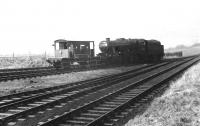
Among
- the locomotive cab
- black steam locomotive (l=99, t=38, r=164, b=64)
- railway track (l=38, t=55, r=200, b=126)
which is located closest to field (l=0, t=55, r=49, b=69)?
the locomotive cab

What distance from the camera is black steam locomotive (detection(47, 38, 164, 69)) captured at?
27966mm

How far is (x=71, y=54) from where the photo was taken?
93.6 ft

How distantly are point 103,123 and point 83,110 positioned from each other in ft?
4.62

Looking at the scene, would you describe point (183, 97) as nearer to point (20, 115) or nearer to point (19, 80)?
point (20, 115)

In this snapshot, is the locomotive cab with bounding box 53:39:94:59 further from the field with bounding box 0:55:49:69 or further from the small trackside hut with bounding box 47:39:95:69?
the field with bounding box 0:55:49:69

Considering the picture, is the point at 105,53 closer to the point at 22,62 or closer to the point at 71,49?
the point at 71,49

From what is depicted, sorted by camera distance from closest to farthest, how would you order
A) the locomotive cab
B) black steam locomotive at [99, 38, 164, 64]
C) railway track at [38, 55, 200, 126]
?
1. railway track at [38, 55, 200, 126]
2. the locomotive cab
3. black steam locomotive at [99, 38, 164, 64]

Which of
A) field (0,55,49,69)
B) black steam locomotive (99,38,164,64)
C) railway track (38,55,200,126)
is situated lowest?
railway track (38,55,200,126)

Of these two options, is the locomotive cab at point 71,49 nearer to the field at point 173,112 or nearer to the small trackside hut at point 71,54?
the small trackside hut at point 71,54

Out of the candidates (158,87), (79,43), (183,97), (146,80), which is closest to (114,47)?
(79,43)

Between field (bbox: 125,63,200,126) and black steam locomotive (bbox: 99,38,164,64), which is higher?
black steam locomotive (bbox: 99,38,164,64)

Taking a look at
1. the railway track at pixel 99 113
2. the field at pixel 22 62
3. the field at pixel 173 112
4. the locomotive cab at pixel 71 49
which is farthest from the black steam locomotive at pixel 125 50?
the field at pixel 173 112

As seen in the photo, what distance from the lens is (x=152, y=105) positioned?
31.1 feet

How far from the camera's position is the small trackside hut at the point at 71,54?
27.2 meters
